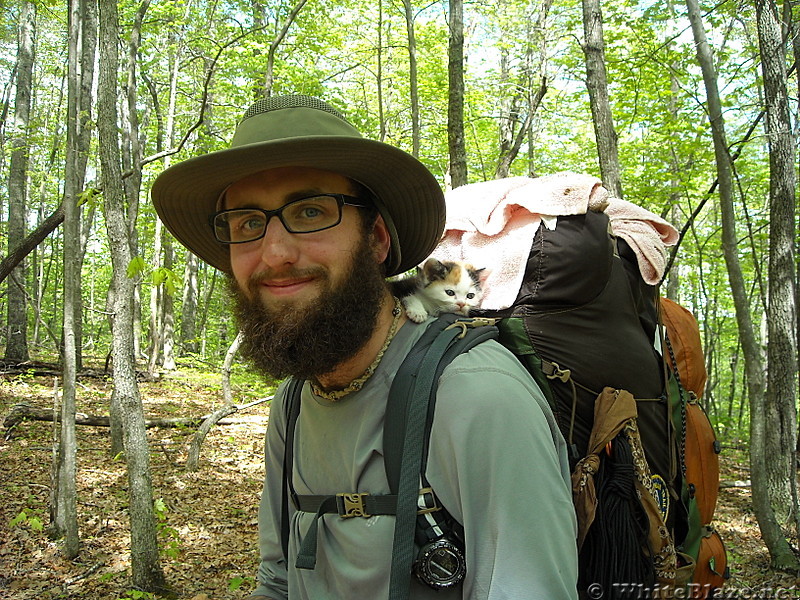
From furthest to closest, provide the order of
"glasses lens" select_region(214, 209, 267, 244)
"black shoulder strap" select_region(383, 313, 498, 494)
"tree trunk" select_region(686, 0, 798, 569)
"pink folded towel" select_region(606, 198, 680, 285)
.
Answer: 1. "tree trunk" select_region(686, 0, 798, 569)
2. "pink folded towel" select_region(606, 198, 680, 285)
3. "glasses lens" select_region(214, 209, 267, 244)
4. "black shoulder strap" select_region(383, 313, 498, 494)

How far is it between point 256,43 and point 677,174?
7.94 m

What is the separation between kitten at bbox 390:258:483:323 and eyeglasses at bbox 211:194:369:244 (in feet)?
1.33

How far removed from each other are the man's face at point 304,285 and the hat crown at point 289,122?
109 mm

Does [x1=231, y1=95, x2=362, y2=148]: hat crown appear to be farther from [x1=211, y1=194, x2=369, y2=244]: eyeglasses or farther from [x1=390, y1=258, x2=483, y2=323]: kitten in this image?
[x1=390, y1=258, x2=483, y2=323]: kitten

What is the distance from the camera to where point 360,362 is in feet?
5.68

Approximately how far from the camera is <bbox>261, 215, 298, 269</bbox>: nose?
162 centimetres

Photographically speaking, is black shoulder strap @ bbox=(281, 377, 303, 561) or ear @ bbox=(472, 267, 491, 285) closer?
black shoulder strap @ bbox=(281, 377, 303, 561)

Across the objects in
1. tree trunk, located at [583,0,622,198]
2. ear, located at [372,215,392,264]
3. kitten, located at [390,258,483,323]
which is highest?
tree trunk, located at [583,0,622,198]

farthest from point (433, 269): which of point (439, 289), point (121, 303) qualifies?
point (121, 303)

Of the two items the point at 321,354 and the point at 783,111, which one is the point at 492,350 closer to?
the point at 321,354

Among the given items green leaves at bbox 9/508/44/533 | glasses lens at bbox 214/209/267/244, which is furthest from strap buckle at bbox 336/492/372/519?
green leaves at bbox 9/508/44/533

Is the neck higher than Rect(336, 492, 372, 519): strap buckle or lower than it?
higher

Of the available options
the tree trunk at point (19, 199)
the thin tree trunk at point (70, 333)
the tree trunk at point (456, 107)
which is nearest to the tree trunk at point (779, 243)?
the tree trunk at point (456, 107)

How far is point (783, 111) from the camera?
5273 millimetres
